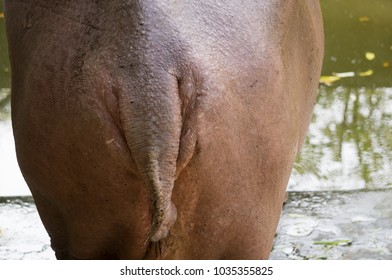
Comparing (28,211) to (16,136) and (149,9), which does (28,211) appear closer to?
(16,136)

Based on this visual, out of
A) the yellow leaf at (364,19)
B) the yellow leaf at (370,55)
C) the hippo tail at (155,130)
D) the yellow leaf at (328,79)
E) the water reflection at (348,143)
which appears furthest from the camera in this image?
the yellow leaf at (364,19)

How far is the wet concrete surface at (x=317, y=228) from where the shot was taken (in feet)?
11.0

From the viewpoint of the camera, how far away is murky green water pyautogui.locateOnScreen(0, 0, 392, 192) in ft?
13.0

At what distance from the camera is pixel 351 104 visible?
4.57 meters

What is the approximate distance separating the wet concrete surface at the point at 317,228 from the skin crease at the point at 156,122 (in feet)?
4.25

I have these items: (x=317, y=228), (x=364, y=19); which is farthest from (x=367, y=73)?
(x=317, y=228)

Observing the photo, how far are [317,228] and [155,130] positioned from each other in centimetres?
189

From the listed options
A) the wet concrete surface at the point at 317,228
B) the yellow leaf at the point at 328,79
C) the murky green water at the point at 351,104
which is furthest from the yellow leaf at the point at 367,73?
the wet concrete surface at the point at 317,228

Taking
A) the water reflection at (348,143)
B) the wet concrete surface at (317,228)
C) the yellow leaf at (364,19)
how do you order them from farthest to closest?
the yellow leaf at (364,19), the water reflection at (348,143), the wet concrete surface at (317,228)

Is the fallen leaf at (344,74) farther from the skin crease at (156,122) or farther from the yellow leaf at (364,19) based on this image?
the skin crease at (156,122)

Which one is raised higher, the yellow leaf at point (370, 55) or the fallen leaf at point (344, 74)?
the yellow leaf at point (370, 55)

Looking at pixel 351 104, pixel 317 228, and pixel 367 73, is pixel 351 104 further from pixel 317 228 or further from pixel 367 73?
Result: pixel 317 228

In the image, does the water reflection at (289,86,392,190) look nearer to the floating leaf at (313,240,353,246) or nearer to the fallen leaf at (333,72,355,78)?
the fallen leaf at (333,72,355,78)

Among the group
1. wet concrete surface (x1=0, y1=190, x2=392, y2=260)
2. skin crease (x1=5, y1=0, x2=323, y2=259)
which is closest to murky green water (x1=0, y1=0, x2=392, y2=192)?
wet concrete surface (x1=0, y1=190, x2=392, y2=260)
